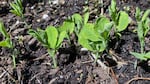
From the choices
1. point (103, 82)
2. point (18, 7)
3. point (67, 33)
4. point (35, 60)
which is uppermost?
point (18, 7)

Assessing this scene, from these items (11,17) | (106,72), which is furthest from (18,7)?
(106,72)

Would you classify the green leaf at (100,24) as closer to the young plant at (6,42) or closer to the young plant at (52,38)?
the young plant at (52,38)

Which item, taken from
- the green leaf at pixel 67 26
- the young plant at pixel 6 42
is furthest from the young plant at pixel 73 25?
the young plant at pixel 6 42

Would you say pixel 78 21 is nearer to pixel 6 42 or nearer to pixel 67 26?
pixel 67 26

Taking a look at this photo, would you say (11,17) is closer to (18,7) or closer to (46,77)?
(18,7)

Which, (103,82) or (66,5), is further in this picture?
(66,5)

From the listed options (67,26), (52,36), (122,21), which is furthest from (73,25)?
(122,21)
